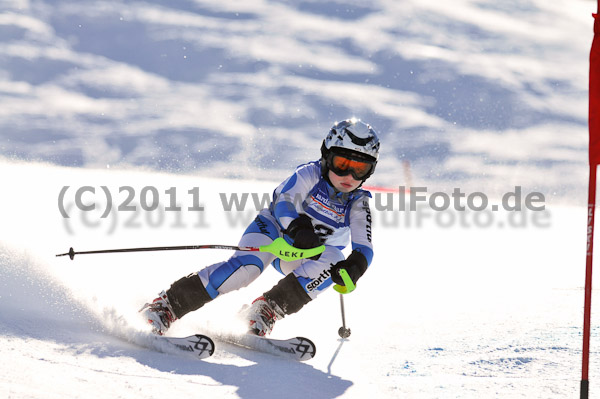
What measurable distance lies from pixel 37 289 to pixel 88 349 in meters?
1.29

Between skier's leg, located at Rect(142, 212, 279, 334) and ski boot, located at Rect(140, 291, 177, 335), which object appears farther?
skier's leg, located at Rect(142, 212, 279, 334)

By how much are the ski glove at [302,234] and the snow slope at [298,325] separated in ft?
2.54

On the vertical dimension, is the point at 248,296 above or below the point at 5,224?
below

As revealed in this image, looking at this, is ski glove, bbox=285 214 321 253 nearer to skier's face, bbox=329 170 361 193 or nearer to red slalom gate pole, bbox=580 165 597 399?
skier's face, bbox=329 170 361 193

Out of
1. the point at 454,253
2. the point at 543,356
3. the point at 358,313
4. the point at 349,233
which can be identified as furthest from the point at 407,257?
the point at 543,356

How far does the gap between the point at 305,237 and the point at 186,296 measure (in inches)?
37.1

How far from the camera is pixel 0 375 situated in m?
2.96

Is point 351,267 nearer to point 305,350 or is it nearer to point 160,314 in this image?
point 305,350

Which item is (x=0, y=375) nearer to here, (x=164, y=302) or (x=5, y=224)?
(x=164, y=302)

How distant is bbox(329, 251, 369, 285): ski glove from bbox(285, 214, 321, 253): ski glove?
209 millimetres

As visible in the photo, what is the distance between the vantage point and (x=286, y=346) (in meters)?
4.25

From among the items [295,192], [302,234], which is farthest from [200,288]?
[295,192]

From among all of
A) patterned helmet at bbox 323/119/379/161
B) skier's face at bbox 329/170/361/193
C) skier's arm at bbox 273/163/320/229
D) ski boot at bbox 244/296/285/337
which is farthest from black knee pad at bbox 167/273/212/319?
patterned helmet at bbox 323/119/379/161

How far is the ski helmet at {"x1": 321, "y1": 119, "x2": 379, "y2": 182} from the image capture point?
4.66m
